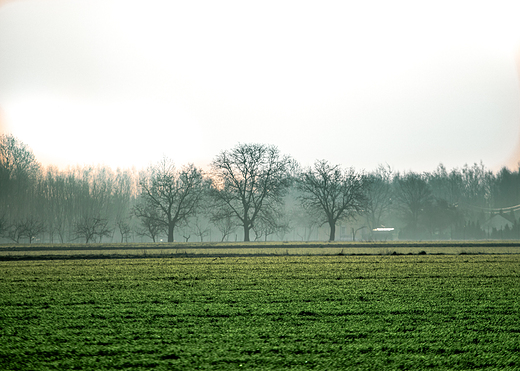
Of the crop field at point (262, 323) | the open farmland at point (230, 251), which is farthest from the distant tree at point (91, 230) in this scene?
the crop field at point (262, 323)

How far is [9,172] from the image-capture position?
196 ft

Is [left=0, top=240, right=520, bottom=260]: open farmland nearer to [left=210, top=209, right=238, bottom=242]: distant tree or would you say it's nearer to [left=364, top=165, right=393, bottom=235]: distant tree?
[left=210, top=209, right=238, bottom=242]: distant tree

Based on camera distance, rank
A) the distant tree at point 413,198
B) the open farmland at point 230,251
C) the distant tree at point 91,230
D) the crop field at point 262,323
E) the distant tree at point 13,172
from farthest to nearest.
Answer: the distant tree at point 413,198, the distant tree at point 13,172, the distant tree at point 91,230, the open farmland at point 230,251, the crop field at point 262,323

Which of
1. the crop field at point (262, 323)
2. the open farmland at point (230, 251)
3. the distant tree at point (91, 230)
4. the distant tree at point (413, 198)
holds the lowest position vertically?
the open farmland at point (230, 251)

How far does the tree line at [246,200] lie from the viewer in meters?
56.2

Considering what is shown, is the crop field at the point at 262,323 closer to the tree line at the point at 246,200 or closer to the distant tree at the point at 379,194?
the tree line at the point at 246,200

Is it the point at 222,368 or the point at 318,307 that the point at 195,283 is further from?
the point at 222,368

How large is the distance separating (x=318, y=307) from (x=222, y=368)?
402 centimetres

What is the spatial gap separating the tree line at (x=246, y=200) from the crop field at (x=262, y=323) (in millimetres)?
41478

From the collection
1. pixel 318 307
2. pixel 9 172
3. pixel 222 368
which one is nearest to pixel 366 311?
pixel 318 307

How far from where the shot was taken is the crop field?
5.34m

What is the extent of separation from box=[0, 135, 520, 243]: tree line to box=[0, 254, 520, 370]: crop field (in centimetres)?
4148

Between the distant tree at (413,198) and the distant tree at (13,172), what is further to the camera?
the distant tree at (413,198)

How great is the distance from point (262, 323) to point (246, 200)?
180ft
